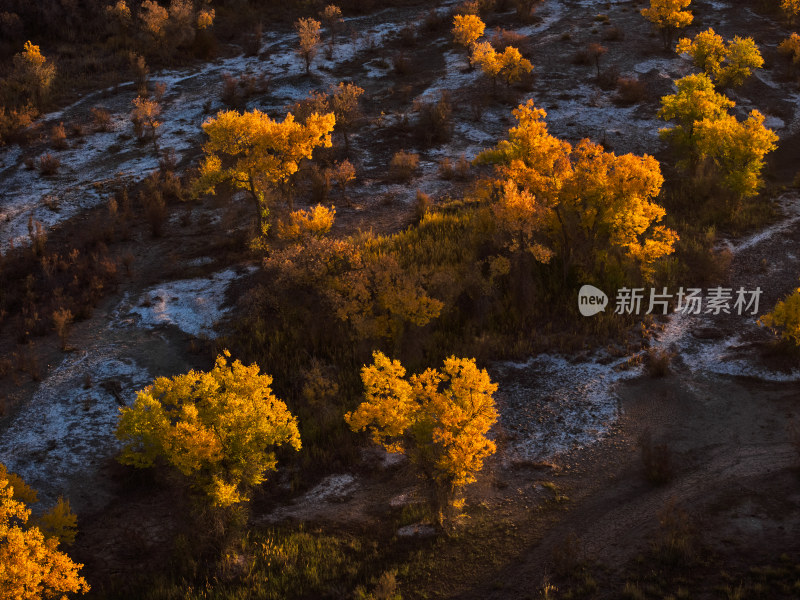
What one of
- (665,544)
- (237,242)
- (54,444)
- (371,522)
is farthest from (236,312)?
(665,544)

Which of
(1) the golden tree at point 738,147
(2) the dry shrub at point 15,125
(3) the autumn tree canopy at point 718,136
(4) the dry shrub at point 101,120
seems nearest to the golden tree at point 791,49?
(3) the autumn tree canopy at point 718,136

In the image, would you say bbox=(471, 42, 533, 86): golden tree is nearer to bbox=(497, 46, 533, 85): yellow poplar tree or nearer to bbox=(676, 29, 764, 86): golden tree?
bbox=(497, 46, 533, 85): yellow poplar tree

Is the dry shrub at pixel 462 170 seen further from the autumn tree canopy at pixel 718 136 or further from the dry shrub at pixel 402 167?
the autumn tree canopy at pixel 718 136

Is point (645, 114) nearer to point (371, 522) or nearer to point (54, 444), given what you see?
point (371, 522)

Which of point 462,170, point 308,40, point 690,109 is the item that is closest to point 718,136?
point 690,109

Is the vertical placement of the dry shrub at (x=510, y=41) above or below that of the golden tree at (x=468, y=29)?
below

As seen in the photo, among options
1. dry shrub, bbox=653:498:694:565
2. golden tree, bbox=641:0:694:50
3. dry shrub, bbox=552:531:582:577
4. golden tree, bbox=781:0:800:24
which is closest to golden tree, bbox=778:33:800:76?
golden tree, bbox=781:0:800:24
